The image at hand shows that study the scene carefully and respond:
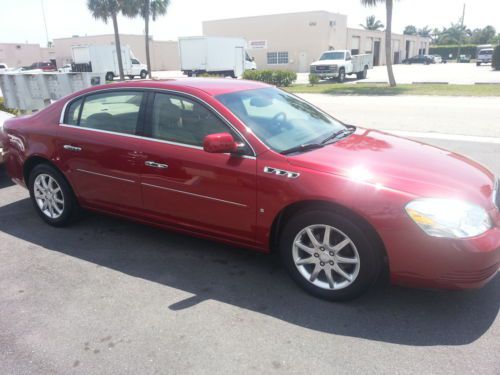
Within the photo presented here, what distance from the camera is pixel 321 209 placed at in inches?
120

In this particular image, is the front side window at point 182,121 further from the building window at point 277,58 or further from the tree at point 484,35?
the tree at point 484,35

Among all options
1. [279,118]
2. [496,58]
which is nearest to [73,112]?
[279,118]

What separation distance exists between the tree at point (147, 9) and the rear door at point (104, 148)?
28.9 metres

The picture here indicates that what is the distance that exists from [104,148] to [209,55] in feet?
105

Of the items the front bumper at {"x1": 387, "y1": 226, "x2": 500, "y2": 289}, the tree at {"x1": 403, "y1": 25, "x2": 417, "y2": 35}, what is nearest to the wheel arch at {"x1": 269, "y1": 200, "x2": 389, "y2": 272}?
the front bumper at {"x1": 387, "y1": 226, "x2": 500, "y2": 289}

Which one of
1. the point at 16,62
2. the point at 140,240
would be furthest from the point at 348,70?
the point at 16,62

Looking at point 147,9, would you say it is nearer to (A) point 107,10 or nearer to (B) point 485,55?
(A) point 107,10

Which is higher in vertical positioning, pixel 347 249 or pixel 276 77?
pixel 276 77

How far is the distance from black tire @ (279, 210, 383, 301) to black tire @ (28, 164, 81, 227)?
96.9 inches

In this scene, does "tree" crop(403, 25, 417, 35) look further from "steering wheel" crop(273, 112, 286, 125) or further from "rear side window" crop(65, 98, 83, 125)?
"rear side window" crop(65, 98, 83, 125)

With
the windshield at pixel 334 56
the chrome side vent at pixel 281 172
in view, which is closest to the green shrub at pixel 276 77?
the windshield at pixel 334 56

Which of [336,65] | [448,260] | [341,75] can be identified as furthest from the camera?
[341,75]

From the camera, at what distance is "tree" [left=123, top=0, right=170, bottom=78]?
31470 millimetres

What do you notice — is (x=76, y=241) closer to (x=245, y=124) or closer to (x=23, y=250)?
(x=23, y=250)
